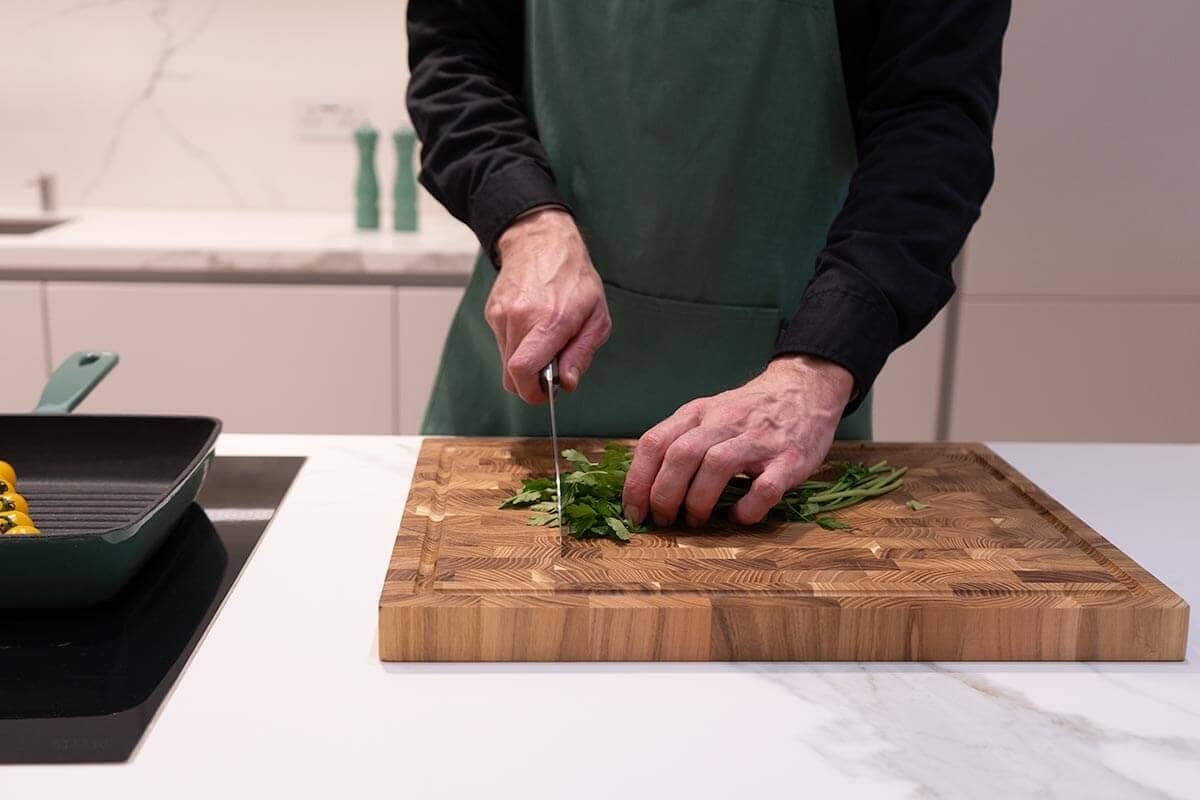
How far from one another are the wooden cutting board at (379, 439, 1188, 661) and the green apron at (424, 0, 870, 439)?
43 centimetres

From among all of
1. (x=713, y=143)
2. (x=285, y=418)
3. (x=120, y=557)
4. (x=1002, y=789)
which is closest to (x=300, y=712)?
(x=120, y=557)

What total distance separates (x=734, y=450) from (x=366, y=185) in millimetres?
1834

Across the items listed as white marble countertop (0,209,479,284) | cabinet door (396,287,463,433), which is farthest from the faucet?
cabinet door (396,287,463,433)

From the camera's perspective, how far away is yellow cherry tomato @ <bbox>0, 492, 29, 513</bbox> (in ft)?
2.86

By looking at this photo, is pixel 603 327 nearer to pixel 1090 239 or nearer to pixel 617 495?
pixel 617 495

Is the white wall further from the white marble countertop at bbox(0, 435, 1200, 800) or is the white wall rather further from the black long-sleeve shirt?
the white marble countertop at bbox(0, 435, 1200, 800)

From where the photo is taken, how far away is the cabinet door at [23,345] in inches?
90.7

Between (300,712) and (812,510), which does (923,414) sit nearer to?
(812,510)

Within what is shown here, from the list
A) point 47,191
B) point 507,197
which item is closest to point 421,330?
point 47,191

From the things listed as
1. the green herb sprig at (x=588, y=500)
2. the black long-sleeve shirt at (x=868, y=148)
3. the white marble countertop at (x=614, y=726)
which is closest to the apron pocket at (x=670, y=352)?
the black long-sleeve shirt at (x=868, y=148)

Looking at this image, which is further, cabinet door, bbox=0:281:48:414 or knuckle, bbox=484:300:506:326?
cabinet door, bbox=0:281:48:414

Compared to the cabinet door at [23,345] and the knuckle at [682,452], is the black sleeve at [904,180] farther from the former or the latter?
the cabinet door at [23,345]

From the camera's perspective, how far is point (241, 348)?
2346mm

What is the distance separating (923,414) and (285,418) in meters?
1.25
